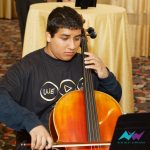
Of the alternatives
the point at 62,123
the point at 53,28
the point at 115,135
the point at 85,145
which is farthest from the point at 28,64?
the point at 115,135

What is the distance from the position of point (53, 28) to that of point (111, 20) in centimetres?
87

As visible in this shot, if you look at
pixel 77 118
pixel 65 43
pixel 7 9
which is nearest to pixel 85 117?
pixel 77 118

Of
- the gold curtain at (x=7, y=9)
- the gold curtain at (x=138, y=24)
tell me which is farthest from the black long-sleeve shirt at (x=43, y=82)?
the gold curtain at (x=7, y=9)

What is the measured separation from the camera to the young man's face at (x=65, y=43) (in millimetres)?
1658

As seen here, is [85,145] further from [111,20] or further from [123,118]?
[111,20]

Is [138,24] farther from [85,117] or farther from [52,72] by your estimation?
[85,117]

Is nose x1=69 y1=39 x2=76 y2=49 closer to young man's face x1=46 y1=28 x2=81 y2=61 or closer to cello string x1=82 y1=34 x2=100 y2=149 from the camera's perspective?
young man's face x1=46 y1=28 x2=81 y2=61

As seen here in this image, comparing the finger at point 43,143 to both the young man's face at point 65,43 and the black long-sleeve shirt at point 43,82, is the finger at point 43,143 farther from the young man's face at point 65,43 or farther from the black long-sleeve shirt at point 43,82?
the young man's face at point 65,43

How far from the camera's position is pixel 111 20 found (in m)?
2.48

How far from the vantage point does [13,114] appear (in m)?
Result: 1.44

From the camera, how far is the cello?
1511mm

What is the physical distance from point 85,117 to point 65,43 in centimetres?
32

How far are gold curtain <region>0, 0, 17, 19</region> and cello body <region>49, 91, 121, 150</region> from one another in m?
5.32

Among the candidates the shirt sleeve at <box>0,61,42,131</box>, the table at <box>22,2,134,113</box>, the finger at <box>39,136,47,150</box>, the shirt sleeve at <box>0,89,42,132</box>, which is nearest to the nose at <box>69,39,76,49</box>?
the shirt sleeve at <box>0,61,42,131</box>
